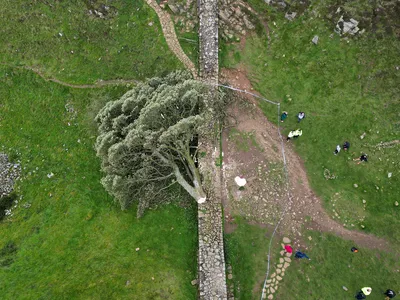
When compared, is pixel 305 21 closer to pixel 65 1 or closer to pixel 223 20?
pixel 223 20

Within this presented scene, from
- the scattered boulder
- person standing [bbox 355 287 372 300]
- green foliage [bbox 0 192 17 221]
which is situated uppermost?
the scattered boulder

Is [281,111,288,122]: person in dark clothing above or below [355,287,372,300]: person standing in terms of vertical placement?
above

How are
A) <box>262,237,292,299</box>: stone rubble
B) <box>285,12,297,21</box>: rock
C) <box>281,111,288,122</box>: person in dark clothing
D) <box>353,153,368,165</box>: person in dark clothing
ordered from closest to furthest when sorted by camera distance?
<box>262,237,292,299</box>: stone rubble
<box>353,153,368,165</box>: person in dark clothing
<box>281,111,288,122</box>: person in dark clothing
<box>285,12,297,21</box>: rock

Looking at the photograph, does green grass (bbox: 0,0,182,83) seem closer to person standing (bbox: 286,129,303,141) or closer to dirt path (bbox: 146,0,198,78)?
dirt path (bbox: 146,0,198,78)

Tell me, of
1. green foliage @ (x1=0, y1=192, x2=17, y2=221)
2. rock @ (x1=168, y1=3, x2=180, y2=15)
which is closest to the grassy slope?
rock @ (x1=168, y1=3, x2=180, y2=15)

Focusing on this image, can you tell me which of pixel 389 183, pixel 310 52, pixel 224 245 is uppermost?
pixel 310 52

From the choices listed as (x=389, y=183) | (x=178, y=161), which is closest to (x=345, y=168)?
(x=389, y=183)

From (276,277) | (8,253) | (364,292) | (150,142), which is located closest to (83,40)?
(150,142)
